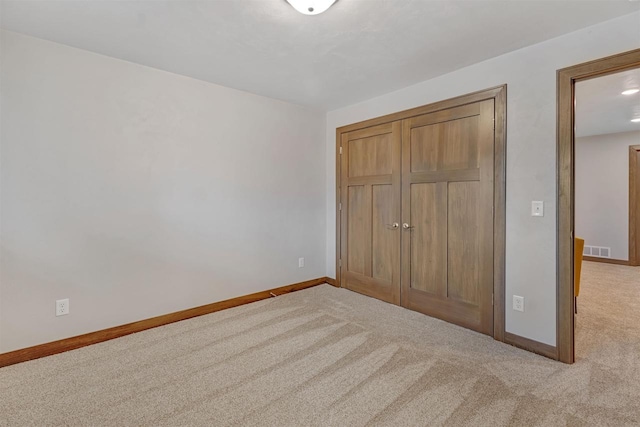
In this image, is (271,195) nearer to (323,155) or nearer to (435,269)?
(323,155)

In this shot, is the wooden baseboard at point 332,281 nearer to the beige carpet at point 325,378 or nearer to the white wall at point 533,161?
the beige carpet at point 325,378

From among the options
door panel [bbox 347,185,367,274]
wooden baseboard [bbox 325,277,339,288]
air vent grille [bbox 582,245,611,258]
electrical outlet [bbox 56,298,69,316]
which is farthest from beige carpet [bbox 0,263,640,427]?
air vent grille [bbox 582,245,611,258]

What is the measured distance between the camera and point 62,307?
96.1 inches

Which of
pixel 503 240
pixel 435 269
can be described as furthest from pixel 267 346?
pixel 503 240

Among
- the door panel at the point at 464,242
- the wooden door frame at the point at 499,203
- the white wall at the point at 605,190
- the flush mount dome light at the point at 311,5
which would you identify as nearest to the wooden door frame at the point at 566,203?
the wooden door frame at the point at 499,203

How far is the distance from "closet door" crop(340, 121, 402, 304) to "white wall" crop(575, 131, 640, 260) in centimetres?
436

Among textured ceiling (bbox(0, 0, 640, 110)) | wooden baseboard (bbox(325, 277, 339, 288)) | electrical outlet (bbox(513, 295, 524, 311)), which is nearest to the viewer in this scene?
textured ceiling (bbox(0, 0, 640, 110))

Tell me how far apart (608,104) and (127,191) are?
5.64 metres

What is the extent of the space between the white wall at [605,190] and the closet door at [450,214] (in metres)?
4.26

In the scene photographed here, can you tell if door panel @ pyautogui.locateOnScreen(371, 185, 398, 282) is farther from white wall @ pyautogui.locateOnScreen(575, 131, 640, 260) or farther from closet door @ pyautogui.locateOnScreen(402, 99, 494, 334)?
white wall @ pyautogui.locateOnScreen(575, 131, 640, 260)

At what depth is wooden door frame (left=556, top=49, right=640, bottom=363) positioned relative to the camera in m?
2.20

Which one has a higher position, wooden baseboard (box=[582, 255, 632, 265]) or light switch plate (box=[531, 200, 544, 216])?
light switch plate (box=[531, 200, 544, 216])

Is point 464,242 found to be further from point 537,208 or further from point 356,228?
point 356,228

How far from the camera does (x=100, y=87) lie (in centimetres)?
257
